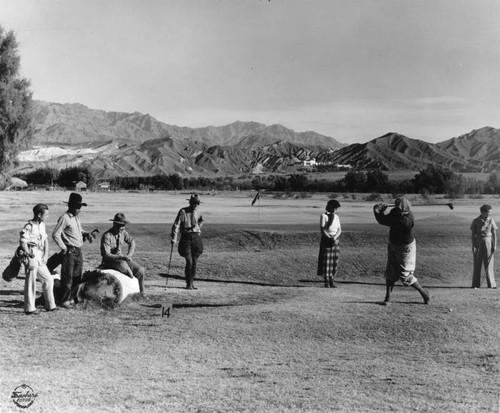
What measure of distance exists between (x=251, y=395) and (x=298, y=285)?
342 inches

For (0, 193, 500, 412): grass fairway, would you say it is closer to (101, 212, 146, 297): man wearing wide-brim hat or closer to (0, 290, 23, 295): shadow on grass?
(0, 290, 23, 295): shadow on grass

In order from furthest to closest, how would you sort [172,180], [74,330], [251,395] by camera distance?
[172,180] < [74,330] < [251,395]

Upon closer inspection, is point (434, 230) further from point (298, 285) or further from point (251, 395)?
point (251, 395)

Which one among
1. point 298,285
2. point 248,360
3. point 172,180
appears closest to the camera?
point 248,360

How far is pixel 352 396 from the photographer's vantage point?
5.94 m

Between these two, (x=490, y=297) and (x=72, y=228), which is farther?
(x=490, y=297)

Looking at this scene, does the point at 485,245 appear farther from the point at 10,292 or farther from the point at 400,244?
the point at 10,292

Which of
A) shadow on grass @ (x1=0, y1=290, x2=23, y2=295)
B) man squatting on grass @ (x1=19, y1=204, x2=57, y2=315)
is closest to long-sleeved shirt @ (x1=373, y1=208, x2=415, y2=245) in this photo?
man squatting on grass @ (x1=19, y1=204, x2=57, y2=315)

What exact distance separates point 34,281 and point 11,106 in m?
19.0

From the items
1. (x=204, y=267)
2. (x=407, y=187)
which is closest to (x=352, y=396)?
(x=204, y=267)

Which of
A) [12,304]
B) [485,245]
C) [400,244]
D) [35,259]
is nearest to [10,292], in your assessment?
[12,304]

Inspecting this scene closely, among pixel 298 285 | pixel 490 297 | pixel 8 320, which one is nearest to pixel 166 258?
pixel 298 285

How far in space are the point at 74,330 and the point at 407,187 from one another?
183 feet

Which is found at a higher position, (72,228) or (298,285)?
(72,228)
